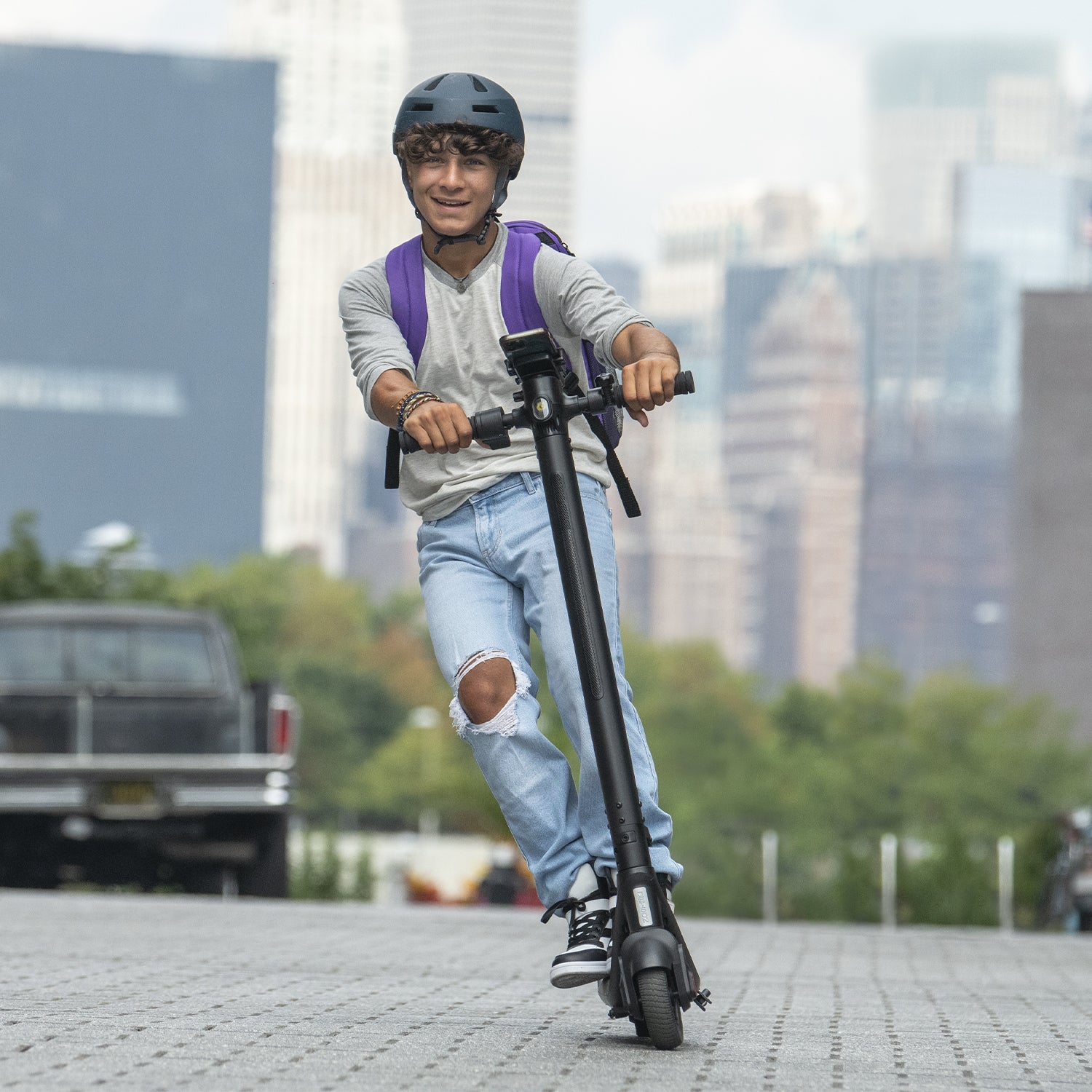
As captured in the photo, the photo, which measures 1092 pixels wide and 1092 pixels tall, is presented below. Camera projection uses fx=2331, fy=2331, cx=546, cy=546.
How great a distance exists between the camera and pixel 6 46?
16388 centimetres

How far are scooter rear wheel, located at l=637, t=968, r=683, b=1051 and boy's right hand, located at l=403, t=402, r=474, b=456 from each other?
0.95 m

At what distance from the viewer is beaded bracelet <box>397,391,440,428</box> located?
4094 mm

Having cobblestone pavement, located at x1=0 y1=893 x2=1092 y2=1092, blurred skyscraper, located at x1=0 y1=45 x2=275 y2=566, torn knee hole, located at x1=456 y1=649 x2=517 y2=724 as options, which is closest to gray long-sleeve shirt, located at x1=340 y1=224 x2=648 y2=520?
torn knee hole, located at x1=456 y1=649 x2=517 y2=724

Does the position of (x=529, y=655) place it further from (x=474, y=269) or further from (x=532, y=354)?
(x=474, y=269)

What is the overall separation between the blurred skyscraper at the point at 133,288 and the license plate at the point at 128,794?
151 meters

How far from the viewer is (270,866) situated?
41.5ft

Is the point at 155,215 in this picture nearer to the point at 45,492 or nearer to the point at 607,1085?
the point at 45,492

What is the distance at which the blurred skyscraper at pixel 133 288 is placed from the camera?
6427 inches

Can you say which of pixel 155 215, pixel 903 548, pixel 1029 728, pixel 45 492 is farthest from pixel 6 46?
pixel 1029 728

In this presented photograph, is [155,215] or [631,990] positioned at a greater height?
[155,215]

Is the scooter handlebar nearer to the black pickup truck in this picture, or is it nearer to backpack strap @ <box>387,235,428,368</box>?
backpack strap @ <box>387,235,428,368</box>

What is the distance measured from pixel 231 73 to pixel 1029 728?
350 ft

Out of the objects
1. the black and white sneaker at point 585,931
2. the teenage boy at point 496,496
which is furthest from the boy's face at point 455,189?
the black and white sneaker at point 585,931

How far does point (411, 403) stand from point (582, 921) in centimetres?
97
